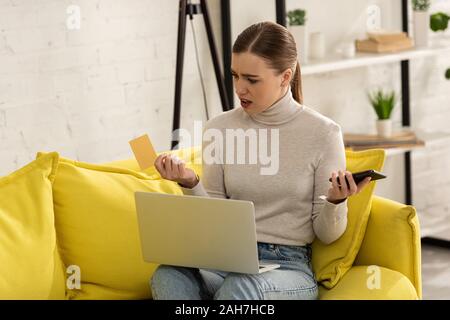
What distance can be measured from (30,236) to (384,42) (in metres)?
2.14

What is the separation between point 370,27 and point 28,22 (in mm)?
1683

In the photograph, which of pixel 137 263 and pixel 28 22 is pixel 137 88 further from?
pixel 137 263

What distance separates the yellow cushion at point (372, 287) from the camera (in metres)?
2.37

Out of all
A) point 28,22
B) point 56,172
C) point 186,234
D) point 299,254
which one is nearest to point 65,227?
point 56,172

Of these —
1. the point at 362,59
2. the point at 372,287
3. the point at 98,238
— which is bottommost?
the point at 372,287

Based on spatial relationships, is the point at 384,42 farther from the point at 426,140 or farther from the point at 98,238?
the point at 98,238

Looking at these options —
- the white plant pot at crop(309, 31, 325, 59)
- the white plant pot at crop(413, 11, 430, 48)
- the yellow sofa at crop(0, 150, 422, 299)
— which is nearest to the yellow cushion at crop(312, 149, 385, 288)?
the yellow sofa at crop(0, 150, 422, 299)

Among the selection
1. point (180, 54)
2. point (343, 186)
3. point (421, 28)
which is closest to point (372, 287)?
point (343, 186)

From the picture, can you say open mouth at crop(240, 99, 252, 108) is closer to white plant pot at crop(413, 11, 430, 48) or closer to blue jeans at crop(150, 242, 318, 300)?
blue jeans at crop(150, 242, 318, 300)

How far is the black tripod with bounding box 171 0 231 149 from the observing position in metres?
3.34

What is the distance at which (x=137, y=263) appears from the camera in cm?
254

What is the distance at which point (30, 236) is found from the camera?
243cm

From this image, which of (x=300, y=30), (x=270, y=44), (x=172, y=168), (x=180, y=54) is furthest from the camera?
(x=300, y=30)

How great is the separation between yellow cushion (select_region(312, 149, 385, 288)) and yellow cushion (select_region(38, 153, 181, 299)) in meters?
0.47
